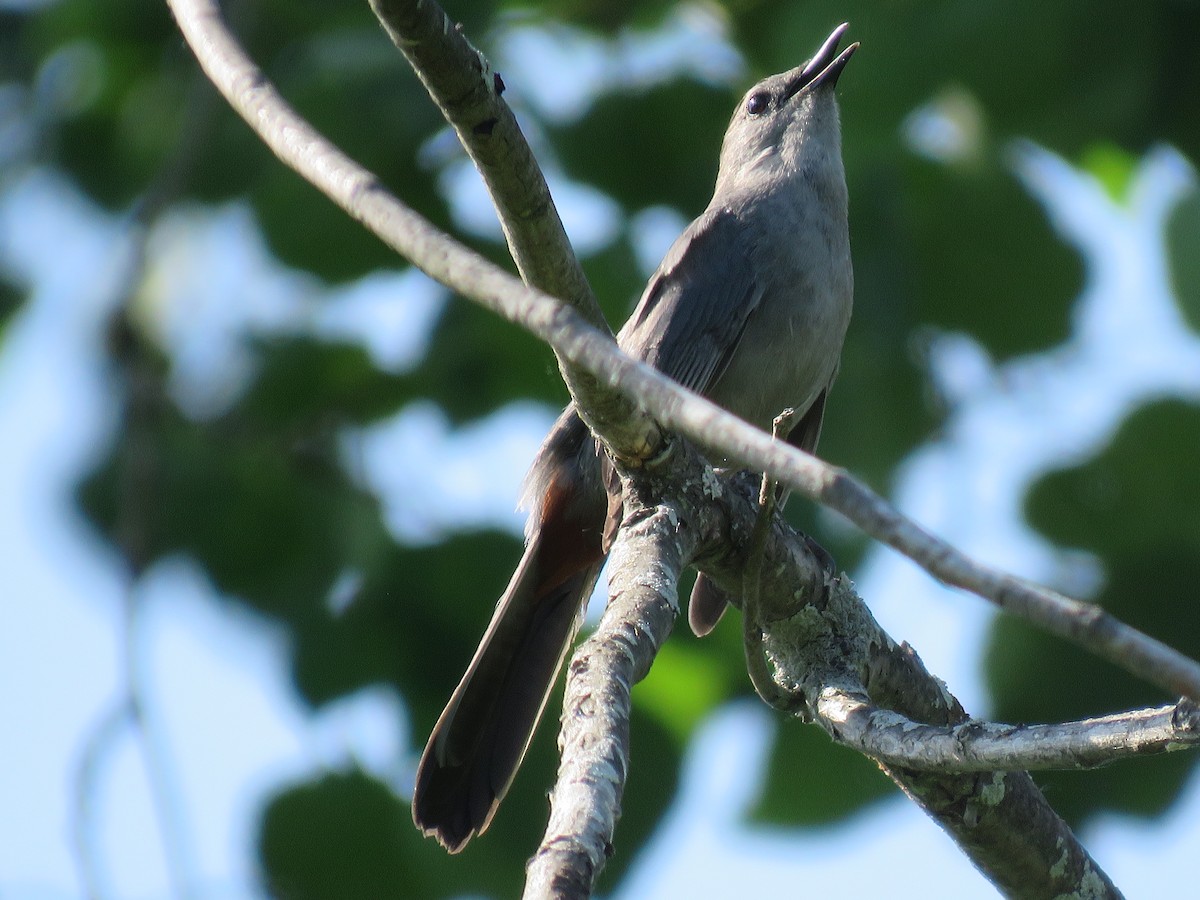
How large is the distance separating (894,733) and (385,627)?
9.04 feet

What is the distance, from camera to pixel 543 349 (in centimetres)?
482

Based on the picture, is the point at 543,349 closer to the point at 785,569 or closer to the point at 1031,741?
the point at 785,569

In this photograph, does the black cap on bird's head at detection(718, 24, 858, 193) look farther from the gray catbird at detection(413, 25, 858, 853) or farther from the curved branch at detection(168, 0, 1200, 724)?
the curved branch at detection(168, 0, 1200, 724)

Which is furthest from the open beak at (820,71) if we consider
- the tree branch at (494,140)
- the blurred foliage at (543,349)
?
the tree branch at (494,140)

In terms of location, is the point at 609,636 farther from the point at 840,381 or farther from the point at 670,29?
the point at 670,29

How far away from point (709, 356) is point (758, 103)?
4.88 ft

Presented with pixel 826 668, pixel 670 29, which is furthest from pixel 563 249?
pixel 670 29

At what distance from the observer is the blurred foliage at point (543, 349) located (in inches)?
174

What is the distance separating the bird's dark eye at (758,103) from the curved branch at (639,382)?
3.38 m

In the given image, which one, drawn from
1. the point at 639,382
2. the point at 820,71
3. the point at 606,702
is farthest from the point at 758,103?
the point at 639,382

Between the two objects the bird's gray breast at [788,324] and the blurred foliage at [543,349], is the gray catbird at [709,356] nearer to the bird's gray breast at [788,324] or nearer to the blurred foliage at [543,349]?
the bird's gray breast at [788,324]

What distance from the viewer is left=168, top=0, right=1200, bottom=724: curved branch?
4.33 ft

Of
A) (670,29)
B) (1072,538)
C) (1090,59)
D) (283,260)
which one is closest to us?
(1090,59)

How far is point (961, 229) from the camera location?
16.3ft
